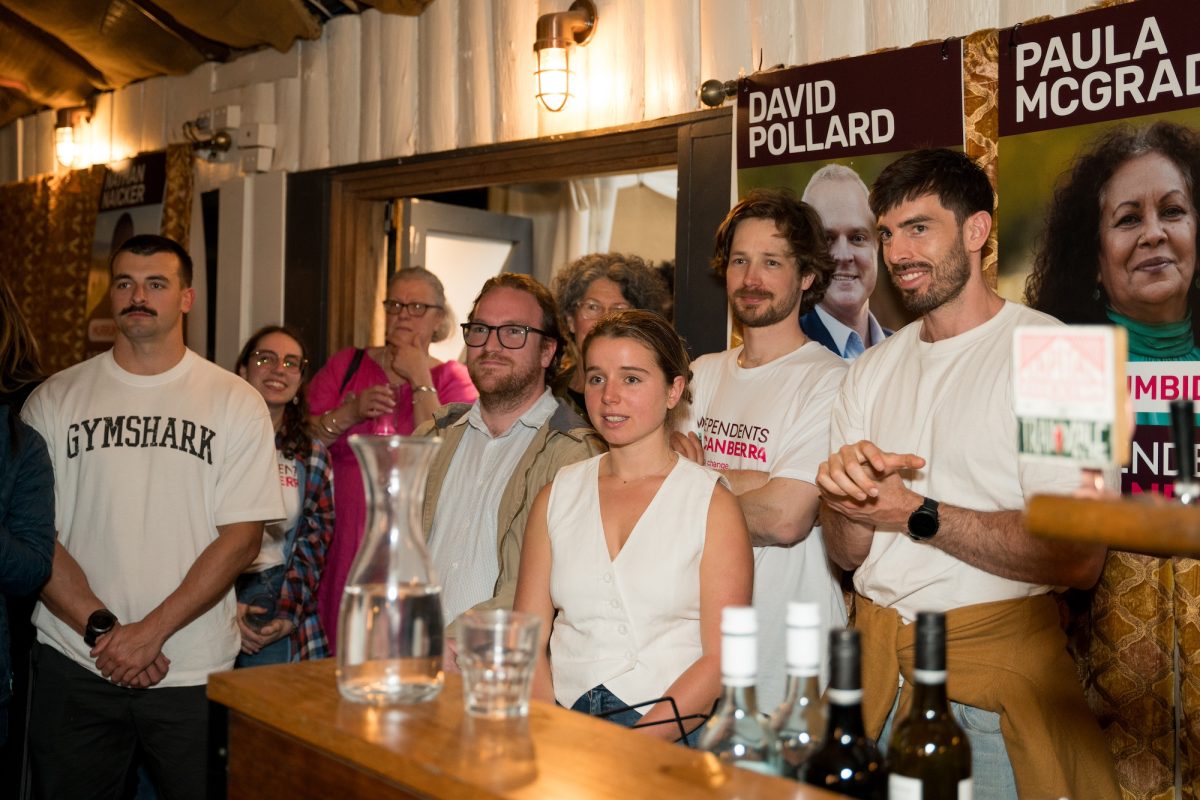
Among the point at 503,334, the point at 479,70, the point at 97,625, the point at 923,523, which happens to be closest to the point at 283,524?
the point at 97,625

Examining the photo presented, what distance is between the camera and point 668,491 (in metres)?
2.25

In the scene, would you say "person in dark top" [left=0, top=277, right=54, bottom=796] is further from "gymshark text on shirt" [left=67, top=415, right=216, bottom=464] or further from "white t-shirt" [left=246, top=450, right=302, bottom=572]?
"white t-shirt" [left=246, top=450, right=302, bottom=572]

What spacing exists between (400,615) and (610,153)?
2.83 meters

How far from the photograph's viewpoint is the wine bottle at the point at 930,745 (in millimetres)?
1100

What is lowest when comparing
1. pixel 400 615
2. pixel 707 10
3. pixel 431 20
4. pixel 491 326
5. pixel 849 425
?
pixel 400 615

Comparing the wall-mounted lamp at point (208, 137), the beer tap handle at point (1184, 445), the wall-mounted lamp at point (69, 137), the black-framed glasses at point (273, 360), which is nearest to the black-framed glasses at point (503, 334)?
the black-framed glasses at point (273, 360)

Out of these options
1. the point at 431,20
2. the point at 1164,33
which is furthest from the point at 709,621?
the point at 431,20

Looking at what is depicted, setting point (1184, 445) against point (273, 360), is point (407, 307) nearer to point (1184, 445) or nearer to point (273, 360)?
point (273, 360)

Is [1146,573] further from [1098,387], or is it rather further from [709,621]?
[1098,387]

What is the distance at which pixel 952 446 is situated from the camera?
220cm

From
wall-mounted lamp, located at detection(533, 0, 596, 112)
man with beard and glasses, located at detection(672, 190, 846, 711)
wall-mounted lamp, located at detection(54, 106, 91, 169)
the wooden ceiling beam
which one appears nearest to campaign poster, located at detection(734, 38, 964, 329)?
man with beard and glasses, located at detection(672, 190, 846, 711)

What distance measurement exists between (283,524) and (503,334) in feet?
3.44

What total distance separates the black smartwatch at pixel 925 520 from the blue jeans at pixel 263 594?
82.7 inches

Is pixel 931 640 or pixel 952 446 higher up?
pixel 952 446
